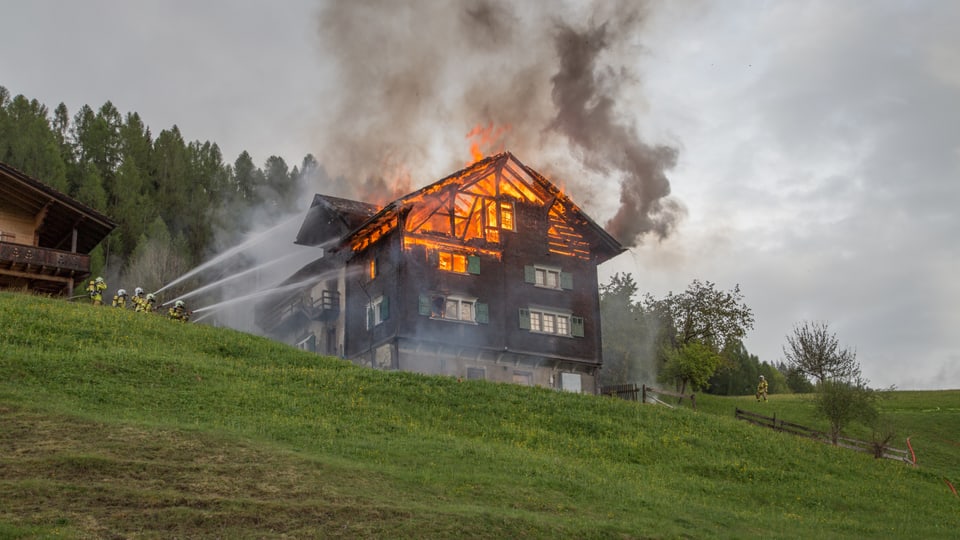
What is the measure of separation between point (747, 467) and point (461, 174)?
26045 millimetres

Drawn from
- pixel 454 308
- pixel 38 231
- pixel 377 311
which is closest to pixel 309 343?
pixel 377 311

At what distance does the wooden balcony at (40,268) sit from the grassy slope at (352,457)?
7.52m

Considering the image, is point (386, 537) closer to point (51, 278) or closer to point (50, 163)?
point (51, 278)

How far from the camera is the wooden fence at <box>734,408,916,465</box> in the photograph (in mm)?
44825

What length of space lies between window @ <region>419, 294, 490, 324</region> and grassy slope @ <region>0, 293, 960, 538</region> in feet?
33.7

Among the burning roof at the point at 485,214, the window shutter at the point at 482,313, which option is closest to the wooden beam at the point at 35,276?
the burning roof at the point at 485,214

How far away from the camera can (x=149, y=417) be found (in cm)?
2783

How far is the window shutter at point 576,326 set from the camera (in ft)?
184

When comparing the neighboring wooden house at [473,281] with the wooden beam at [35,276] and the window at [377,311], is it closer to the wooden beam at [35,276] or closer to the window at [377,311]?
the window at [377,311]

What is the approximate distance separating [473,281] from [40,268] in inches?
902

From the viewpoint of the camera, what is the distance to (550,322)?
5575 centimetres

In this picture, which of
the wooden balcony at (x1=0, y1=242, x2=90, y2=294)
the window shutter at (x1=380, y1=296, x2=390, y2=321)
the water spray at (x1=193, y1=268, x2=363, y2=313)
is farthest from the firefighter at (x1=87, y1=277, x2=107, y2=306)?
the water spray at (x1=193, y1=268, x2=363, y2=313)

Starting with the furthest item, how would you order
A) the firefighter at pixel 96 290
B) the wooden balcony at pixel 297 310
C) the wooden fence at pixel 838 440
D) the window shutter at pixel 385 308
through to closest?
the wooden balcony at pixel 297 310, the window shutter at pixel 385 308, the firefighter at pixel 96 290, the wooden fence at pixel 838 440

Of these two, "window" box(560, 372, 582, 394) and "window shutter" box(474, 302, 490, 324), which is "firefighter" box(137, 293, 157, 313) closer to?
"window shutter" box(474, 302, 490, 324)
